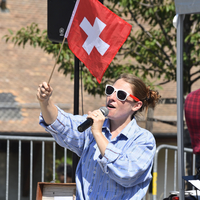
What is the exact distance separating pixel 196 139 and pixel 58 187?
1.21 meters

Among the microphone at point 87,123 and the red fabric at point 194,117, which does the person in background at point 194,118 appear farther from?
the microphone at point 87,123

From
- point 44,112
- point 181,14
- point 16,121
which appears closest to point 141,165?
point 44,112

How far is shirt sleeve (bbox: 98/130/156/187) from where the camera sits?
6.63 feet

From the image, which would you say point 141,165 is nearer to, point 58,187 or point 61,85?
point 58,187

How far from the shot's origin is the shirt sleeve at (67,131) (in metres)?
2.32

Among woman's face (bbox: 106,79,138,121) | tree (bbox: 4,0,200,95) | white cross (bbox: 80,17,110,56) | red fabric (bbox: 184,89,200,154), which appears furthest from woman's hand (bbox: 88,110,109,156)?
tree (bbox: 4,0,200,95)

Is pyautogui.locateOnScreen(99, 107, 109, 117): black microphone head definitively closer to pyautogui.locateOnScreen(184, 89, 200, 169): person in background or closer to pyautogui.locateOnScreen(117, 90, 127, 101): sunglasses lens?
pyautogui.locateOnScreen(117, 90, 127, 101): sunglasses lens

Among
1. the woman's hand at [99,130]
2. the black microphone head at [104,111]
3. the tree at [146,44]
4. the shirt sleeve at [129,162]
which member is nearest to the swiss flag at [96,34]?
the black microphone head at [104,111]

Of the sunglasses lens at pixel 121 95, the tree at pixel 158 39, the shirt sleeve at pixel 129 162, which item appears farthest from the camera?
the tree at pixel 158 39

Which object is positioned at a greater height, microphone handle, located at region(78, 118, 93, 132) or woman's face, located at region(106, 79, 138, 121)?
woman's face, located at region(106, 79, 138, 121)

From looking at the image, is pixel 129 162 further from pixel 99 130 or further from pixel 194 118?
pixel 194 118

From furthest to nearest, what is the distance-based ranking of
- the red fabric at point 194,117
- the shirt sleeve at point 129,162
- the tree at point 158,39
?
the tree at point 158,39 → the red fabric at point 194,117 → the shirt sleeve at point 129,162

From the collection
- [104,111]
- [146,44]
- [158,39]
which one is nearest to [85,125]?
[104,111]

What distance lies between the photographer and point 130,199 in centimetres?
213
